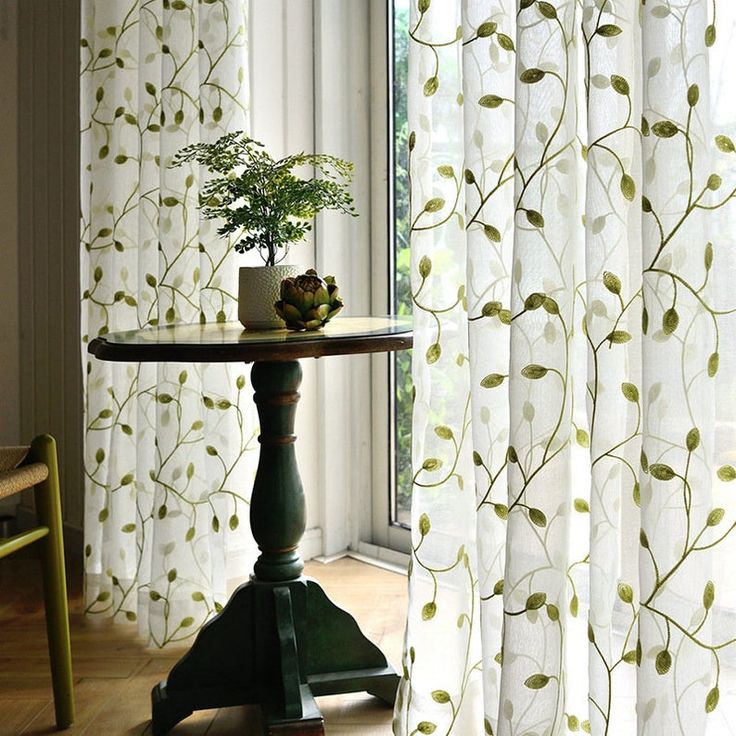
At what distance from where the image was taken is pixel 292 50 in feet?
9.61

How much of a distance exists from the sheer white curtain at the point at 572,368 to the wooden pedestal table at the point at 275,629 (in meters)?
0.27

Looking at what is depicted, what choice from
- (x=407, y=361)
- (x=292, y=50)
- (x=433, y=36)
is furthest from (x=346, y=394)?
(x=433, y=36)

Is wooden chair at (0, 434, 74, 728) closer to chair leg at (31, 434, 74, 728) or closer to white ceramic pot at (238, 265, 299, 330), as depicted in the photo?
chair leg at (31, 434, 74, 728)

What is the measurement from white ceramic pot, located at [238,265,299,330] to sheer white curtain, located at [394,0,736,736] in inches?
17.7

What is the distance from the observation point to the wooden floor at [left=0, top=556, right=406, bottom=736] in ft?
6.60

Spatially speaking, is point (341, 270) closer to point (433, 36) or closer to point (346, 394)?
point (346, 394)

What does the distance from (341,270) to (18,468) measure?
4.43ft

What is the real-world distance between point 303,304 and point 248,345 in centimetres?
26

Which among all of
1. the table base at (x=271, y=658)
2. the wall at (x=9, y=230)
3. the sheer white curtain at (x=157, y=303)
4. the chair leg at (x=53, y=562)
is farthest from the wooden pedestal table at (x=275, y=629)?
the wall at (x=9, y=230)

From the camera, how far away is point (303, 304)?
6.36ft

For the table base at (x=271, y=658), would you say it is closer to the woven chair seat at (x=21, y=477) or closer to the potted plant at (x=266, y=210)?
the woven chair seat at (x=21, y=477)

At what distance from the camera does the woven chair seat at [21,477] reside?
1.77 metres

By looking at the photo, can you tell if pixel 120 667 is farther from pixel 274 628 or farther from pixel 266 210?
pixel 266 210

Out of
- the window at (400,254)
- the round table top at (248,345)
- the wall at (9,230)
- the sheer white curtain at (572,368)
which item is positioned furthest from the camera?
the wall at (9,230)
